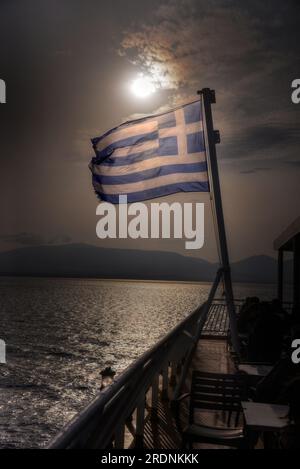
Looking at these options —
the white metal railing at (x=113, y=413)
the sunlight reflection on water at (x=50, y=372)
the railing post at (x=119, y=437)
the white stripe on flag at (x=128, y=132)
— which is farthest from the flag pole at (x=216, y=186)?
the sunlight reflection on water at (x=50, y=372)

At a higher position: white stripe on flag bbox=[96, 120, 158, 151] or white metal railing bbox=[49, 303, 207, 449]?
white stripe on flag bbox=[96, 120, 158, 151]

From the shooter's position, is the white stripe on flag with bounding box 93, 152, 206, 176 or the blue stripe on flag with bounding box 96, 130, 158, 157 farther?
the blue stripe on flag with bounding box 96, 130, 158, 157

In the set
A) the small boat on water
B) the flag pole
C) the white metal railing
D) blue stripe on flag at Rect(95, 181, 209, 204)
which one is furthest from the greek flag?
the white metal railing

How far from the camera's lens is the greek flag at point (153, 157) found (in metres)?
6.32

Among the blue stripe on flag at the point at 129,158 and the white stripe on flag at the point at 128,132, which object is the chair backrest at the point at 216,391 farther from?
the white stripe on flag at the point at 128,132

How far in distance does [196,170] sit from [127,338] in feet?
164

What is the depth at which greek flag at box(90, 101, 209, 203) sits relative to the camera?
6.32m

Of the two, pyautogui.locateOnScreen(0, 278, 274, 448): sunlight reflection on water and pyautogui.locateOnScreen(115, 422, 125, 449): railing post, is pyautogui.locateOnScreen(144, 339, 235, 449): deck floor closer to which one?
pyautogui.locateOnScreen(115, 422, 125, 449): railing post

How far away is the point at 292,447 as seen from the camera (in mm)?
3141

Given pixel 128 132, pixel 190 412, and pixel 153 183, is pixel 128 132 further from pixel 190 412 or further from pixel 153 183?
pixel 190 412

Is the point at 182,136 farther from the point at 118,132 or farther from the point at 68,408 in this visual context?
the point at 68,408
